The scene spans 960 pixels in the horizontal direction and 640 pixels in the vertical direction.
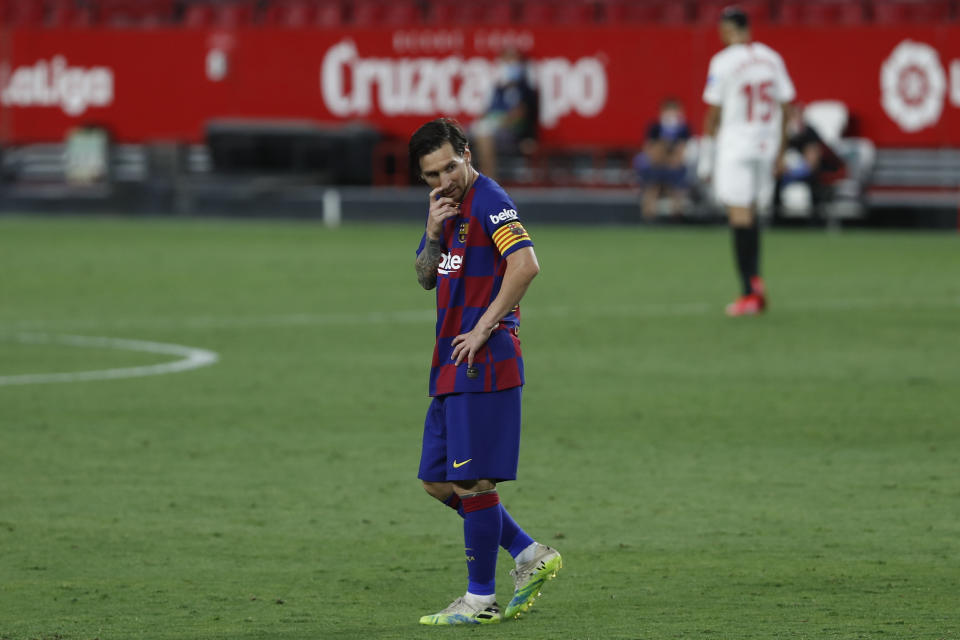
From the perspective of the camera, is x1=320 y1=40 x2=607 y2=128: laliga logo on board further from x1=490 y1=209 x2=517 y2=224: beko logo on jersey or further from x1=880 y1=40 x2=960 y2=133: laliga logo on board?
x1=490 y1=209 x2=517 y2=224: beko logo on jersey

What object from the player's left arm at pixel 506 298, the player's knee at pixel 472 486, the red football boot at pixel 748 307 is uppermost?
the player's left arm at pixel 506 298

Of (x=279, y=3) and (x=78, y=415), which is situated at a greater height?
(x=279, y=3)

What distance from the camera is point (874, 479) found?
833 centimetres

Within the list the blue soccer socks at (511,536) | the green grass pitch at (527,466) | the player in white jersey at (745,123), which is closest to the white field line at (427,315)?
the green grass pitch at (527,466)

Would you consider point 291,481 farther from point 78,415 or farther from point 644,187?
point 644,187

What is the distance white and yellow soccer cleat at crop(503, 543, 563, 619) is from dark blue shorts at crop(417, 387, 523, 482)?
31cm

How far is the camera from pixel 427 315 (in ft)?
49.8

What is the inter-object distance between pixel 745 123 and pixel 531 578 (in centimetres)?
979

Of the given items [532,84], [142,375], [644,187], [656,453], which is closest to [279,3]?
[532,84]

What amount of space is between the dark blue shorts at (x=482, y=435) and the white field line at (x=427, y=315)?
344 inches

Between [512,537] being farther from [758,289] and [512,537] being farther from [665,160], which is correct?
[665,160]

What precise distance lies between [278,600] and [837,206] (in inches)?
752

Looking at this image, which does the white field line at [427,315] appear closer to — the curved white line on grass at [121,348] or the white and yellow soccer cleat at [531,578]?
the curved white line on grass at [121,348]

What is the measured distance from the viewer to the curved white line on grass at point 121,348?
11.7m
